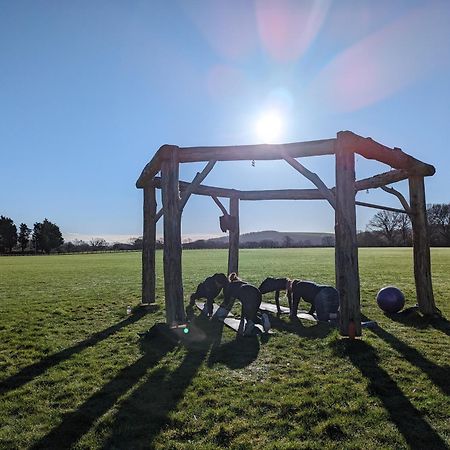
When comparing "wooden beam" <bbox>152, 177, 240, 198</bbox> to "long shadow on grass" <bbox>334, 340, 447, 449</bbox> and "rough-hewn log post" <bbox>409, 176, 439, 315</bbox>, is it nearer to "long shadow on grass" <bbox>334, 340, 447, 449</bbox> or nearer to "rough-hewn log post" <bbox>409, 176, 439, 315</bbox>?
"rough-hewn log post" <bbox>409, 176, 439, 315</bbox>

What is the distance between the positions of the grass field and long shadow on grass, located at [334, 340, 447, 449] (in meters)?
0.02

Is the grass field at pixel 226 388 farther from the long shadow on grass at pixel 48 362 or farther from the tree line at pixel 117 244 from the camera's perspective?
the tree line at pixel 117 244

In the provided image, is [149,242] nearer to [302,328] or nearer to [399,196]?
[302,328]

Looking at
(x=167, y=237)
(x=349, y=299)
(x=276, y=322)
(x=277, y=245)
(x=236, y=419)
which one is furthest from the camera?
(x=277, y=245)

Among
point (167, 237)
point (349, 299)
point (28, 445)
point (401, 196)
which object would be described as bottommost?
point (28, 445)

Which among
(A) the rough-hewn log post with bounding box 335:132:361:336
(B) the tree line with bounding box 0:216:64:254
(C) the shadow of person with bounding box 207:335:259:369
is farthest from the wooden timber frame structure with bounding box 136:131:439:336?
(B) the tree line with bounding box 0:216:64:254

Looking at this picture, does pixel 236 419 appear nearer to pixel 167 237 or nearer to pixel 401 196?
pixel 167 237

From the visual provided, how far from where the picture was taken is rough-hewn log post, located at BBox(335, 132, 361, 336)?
7.12 meters

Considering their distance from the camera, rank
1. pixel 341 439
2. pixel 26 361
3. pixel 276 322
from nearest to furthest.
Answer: pixel 341 439 < pixel 26 361 < pixel 276 322

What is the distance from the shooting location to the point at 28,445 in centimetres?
379

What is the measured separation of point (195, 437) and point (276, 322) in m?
5.52

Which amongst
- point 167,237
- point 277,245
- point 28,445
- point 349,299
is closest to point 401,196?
point 349,299

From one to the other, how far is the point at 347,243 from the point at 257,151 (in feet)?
8.16

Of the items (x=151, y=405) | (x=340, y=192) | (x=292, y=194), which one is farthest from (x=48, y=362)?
(x=292, y=194)
